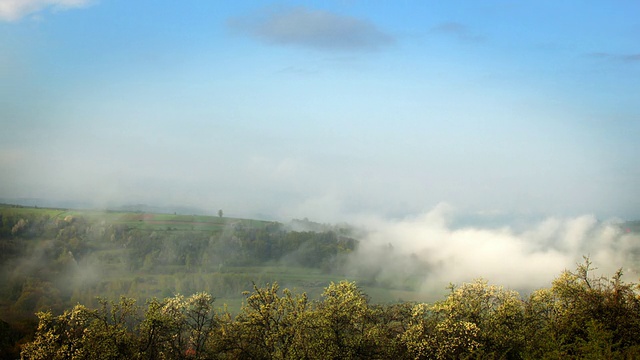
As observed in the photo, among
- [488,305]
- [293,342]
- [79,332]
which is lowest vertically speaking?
[79,332]

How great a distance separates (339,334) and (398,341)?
21.7 feet

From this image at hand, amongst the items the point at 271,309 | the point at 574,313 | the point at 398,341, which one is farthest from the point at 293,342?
the point at 574,313

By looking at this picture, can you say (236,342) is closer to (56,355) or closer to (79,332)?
(56,355)

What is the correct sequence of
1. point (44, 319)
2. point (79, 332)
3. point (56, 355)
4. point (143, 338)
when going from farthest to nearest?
point (79, 332) < point (143, 338) < point (44, 319) < point (56, 355)

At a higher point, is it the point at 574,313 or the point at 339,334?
the point at 574,313

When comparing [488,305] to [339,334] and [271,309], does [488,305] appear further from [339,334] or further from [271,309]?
[271,309]

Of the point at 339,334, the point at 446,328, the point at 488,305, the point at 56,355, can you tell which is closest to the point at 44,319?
the point at 56,355

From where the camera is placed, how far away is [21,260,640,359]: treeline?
4934 centimetres

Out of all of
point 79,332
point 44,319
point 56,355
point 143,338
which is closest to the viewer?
point 56,355

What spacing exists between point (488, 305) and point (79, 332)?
5036 cm

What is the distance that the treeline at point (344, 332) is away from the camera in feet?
162

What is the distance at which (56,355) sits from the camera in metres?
47.5

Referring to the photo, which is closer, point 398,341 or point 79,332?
point 398,341

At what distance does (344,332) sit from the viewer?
53625mm
